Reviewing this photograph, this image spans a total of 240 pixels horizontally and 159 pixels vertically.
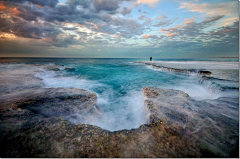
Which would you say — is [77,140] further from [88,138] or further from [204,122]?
[204,122]

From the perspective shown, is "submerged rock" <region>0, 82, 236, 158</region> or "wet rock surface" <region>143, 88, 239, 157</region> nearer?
"submerged rock" <region>0, 82, 236, 158</region>

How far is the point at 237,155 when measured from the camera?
2.44 m

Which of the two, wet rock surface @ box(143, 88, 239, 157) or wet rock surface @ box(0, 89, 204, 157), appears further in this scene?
wet rock surface @ box(143, 88, 239, 157)

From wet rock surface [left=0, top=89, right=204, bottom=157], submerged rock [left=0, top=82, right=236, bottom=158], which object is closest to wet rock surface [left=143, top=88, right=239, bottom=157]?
submerged rock [left=0, top=82, right=236, bottom=158]

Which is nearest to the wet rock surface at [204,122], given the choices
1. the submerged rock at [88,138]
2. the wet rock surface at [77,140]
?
the submerged rock at [88,138]

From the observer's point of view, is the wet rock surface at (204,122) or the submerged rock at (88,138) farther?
the wet rock surface at (204,122)

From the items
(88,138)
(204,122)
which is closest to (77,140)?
(88,138)

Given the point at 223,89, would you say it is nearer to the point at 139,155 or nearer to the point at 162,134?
the point at 162,134

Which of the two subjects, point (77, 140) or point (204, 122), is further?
point (204, 122)

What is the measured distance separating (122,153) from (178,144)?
1.58 m

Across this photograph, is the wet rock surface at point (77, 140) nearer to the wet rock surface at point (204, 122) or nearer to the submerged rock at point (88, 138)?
the submerged rock at point (88, 138)

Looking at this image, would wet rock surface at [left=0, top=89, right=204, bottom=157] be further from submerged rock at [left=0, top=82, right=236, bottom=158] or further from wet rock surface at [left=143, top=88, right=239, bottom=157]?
A: wet rock surface at [left=143, top=88, right=239, bottom=157]

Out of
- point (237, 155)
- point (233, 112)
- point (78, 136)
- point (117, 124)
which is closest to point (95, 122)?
point (117, 124)

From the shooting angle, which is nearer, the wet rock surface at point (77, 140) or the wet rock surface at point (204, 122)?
the wet rock surface at point (77, 140)
